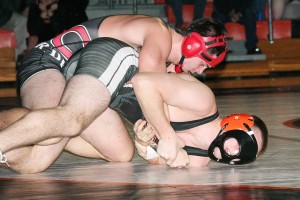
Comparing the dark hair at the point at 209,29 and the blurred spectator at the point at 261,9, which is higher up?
the dark hair at the point at 209,29

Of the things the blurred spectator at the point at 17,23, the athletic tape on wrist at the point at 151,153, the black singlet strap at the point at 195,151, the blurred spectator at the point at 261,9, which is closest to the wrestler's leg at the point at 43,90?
the athletic tape on wrist at the point at 151,153

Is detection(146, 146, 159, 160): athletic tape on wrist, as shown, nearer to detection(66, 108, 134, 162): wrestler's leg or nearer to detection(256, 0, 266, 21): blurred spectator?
detection(66, 108, 134, 162): wrestler's leg

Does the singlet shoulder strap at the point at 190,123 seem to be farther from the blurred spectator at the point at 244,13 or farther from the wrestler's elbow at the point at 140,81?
the blurred spectator at the point at 244,13

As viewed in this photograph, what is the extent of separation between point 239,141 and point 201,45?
70 cm

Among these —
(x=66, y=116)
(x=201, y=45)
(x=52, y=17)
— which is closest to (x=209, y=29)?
(x=201, y=45)

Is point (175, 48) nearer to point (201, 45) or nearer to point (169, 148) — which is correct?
point (201, 45)

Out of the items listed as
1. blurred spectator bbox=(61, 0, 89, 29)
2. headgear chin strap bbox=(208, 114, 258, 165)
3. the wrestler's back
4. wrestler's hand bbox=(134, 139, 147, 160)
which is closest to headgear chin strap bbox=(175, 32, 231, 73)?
the wrestler's back

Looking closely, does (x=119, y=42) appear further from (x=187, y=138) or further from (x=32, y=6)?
(x=32, y=6)

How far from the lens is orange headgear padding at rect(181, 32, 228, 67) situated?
5371 millimetres

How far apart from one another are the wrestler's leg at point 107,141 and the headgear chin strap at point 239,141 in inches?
30.2

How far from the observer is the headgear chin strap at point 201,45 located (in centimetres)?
537

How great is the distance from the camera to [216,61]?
543 centimetres

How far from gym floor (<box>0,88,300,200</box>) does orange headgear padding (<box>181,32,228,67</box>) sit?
68cm

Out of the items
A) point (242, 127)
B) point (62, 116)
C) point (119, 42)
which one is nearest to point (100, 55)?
point (119, 42)
